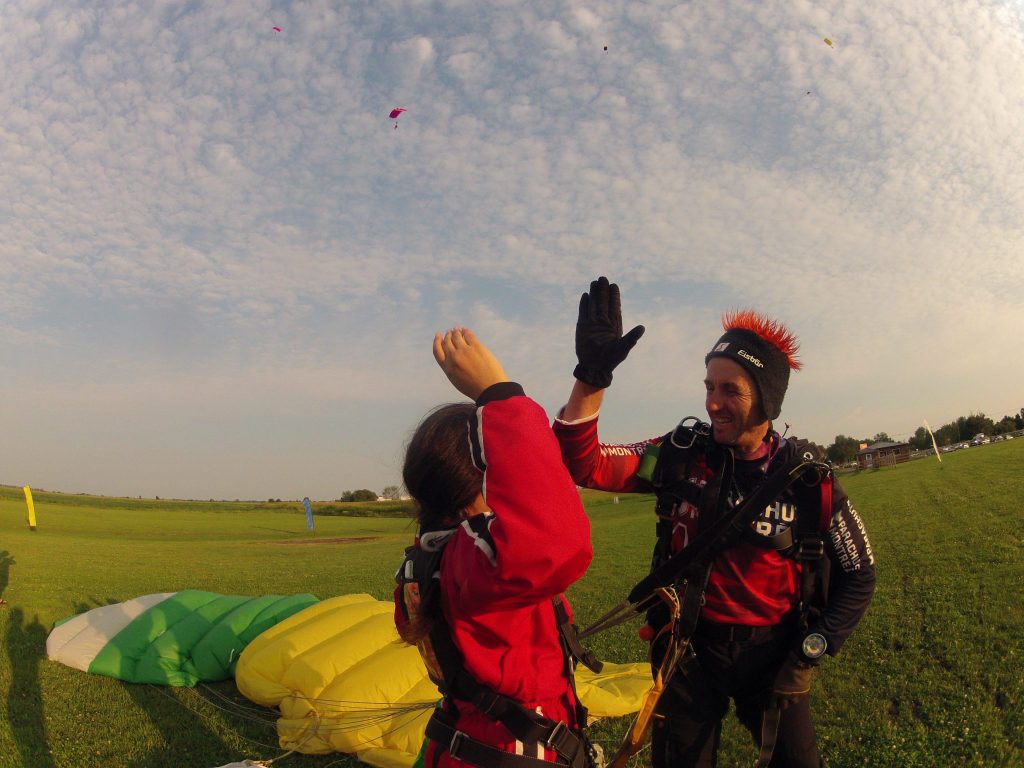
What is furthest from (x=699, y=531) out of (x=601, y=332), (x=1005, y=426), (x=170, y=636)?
(x=1005, y=426)

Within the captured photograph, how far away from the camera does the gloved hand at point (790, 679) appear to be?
2850mm

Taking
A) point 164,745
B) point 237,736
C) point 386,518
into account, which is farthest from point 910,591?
point 386,518

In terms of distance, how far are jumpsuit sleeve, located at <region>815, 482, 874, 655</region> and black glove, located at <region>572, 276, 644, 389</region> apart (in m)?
1.38

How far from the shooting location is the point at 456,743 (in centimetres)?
199

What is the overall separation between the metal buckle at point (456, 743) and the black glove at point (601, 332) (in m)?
1.26

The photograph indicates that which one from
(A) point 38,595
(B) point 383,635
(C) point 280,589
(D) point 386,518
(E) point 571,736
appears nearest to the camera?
(E) point 571,736

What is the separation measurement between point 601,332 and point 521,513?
39.9 inches

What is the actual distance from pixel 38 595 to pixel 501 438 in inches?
574

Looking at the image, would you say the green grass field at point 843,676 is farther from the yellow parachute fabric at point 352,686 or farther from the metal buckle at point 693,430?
the metal buckle at point 693,430

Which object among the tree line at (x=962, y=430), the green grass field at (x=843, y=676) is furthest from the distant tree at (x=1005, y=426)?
the green grass field at (x=843, y=676)

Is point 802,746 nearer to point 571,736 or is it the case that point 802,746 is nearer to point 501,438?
point 571,736

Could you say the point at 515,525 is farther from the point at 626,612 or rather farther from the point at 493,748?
the point at 626,612

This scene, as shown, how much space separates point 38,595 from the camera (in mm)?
12320

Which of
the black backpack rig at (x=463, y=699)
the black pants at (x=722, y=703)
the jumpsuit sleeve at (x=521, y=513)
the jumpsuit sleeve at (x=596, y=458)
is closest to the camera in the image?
the jumpsuit sleeve at (x=521, y=513)
